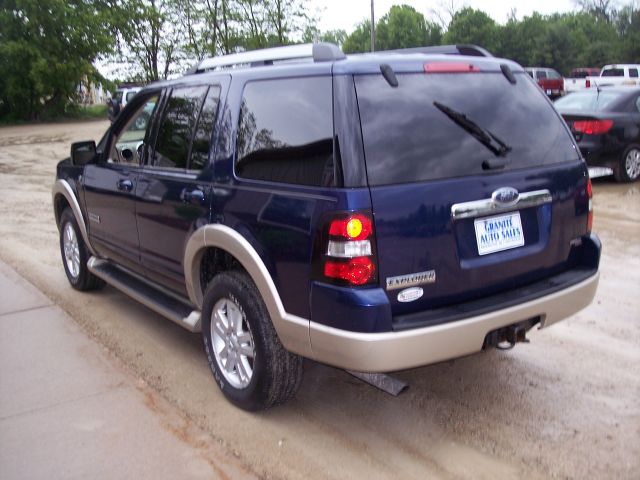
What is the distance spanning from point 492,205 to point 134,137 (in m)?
2.98

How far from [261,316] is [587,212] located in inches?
74.7

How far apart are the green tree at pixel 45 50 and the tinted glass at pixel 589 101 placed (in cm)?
2981

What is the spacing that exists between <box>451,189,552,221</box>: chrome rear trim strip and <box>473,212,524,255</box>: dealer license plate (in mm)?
40

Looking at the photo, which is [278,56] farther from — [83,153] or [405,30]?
[405,30]

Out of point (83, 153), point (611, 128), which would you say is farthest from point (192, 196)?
point (611, 128)

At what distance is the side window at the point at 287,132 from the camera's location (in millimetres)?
3123

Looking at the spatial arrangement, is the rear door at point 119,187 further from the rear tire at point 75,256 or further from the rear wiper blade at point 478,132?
the rear wiper blade at point 478,132

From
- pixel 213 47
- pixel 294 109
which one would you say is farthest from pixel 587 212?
pixel 213 47

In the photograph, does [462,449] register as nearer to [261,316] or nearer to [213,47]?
[261,316]

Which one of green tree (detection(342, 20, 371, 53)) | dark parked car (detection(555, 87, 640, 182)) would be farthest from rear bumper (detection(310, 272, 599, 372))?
green tree (detection(342, 20, 371, 53))

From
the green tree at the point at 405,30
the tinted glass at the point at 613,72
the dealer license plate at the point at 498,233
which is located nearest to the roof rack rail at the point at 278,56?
Answer: the dealer license plate at the point at 498,233

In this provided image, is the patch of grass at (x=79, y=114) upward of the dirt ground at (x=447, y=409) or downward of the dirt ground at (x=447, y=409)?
upward

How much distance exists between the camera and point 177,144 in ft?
13.8

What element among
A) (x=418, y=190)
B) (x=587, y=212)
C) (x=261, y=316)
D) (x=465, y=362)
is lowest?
(x=465, y=362)
